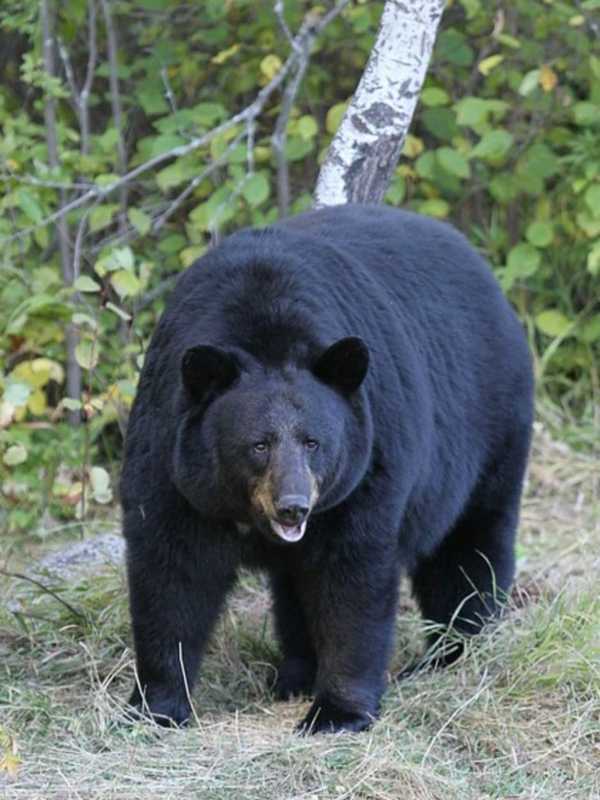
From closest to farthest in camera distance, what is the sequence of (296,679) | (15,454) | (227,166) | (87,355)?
(296,679) < (15,454) < (87,355) < (227,166)

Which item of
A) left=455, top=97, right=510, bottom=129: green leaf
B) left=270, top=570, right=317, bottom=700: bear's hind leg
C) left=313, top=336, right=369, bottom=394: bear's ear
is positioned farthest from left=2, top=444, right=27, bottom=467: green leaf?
left=455, top=97, right=510, bottom=129: green leaf

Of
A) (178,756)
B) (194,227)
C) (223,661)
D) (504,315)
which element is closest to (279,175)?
(194,227)

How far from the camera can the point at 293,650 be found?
5523 millimetres

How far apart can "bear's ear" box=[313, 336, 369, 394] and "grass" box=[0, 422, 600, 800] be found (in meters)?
1.04

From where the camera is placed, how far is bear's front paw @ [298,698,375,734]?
16.0ft

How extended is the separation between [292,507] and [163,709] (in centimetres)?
103

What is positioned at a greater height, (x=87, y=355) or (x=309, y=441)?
(x=309, y=441)

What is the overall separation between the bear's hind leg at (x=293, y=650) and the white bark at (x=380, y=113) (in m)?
1.68

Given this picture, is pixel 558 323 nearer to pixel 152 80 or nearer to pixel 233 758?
pixel 152 80

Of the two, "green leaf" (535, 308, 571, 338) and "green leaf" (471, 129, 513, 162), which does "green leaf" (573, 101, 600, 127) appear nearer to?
"green leaf" (471, 129, 513, 162)

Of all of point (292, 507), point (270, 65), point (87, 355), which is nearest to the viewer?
point (292, 507)

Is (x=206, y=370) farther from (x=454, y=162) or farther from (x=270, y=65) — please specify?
(x=454, y=162)

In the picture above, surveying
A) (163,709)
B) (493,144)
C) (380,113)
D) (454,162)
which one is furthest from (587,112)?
(163,709)

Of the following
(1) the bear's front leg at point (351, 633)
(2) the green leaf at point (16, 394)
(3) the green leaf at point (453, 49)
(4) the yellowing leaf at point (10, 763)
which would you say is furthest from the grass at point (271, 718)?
(3) the green leaf at point (453, 49)
